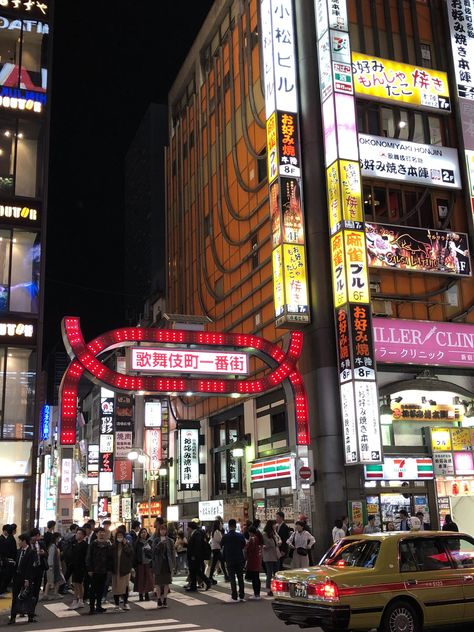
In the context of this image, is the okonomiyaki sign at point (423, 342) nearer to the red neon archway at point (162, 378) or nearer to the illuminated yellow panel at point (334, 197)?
the red neon archway at point (162, 378)

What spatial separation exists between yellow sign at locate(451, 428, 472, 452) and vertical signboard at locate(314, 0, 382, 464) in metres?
4.55

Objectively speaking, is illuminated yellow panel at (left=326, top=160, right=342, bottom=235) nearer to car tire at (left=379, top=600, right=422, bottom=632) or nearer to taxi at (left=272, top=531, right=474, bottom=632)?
taxi at (left=272, top=531, right=474, bottom=632)

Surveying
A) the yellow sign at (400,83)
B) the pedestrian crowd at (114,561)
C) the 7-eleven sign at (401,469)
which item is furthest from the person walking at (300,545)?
the yellow sign at (400,83)

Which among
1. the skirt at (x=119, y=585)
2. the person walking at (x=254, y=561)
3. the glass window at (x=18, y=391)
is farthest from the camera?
the glass window at (x=18, y=391)

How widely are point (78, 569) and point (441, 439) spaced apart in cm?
1570

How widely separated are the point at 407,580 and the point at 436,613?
0.71 meters

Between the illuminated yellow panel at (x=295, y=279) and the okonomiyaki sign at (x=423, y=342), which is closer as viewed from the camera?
the illuminated yellow panel at (x=295, y=279)

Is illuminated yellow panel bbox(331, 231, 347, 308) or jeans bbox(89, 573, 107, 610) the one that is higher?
illuminated yellow panel bbox(331, 231, 347, 308)

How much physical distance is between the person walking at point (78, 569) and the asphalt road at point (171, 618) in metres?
0.39

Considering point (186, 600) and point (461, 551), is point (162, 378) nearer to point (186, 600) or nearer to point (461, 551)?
point (186, 600)

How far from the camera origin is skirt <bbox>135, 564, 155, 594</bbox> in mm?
17562

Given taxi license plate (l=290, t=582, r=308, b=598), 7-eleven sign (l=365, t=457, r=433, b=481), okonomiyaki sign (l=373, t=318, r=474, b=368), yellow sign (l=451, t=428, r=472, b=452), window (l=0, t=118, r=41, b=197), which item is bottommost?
taxi license plate (l=290, t=582, r=308, b=598)

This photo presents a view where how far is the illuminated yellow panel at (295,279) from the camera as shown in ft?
86.2

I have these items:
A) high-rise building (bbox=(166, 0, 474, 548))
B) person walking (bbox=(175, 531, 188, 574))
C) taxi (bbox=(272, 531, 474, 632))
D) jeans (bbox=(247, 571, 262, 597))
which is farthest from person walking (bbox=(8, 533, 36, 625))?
person walking (bbox=(175, 531, 188, 574))
